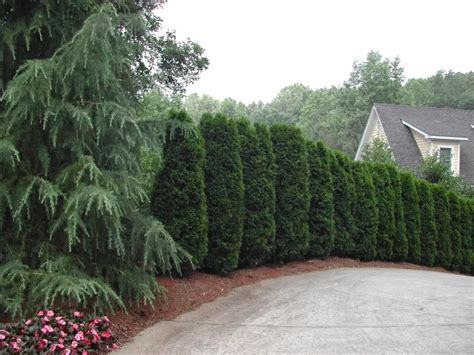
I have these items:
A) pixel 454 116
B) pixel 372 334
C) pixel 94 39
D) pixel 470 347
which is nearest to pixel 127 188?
pixel 94 39

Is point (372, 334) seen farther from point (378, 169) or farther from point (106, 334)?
point (378, 169)

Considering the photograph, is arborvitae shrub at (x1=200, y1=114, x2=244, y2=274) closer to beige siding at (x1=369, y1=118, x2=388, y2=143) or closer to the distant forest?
beige siding at (x1=369, y1=118, x2=388, y2=143)

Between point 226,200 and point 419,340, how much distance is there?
10.9ft

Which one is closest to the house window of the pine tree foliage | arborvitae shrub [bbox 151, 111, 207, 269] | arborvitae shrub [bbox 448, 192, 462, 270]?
arborvitae shrub [bbox 448, 192, 462, 270]

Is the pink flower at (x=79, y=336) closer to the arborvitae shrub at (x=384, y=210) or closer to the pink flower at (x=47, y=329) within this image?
the pink flower at (x=47, y=329)

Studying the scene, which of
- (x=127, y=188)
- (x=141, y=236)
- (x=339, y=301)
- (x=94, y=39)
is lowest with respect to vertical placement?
(x=339, y=301)

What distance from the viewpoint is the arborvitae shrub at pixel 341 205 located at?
10.8m

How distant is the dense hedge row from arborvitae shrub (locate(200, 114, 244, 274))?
1 centimetres

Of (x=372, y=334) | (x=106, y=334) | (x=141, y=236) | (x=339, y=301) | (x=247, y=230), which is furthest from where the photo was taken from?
(x=247, y=230)

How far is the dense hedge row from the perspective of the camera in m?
6.95

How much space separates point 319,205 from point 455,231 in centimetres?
719

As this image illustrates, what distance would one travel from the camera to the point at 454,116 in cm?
2564

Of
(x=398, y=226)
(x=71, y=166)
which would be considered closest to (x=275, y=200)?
(x=71, y=166)

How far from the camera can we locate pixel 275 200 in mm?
8656
